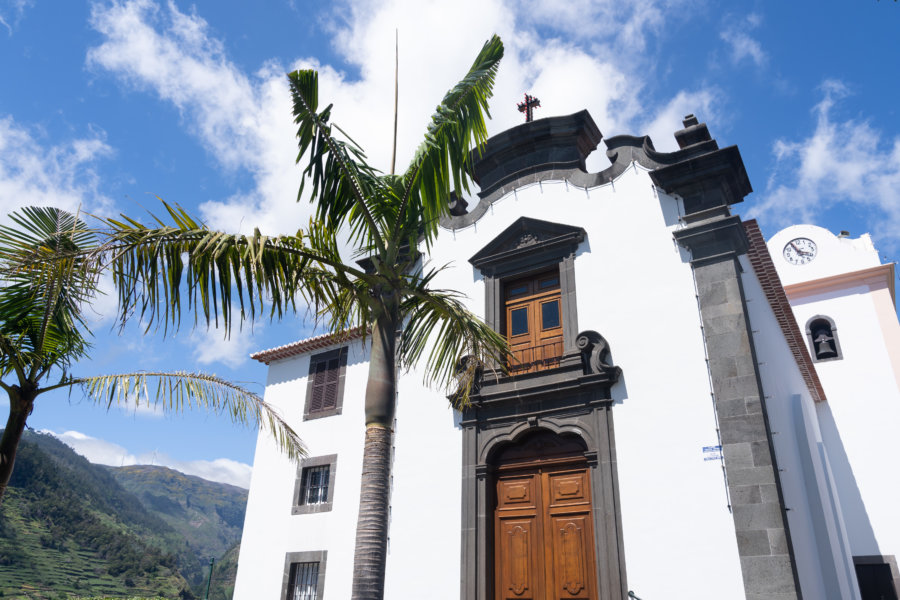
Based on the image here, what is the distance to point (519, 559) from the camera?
9828 mm

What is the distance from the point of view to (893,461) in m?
16.6

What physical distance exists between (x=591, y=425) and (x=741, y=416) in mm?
2039

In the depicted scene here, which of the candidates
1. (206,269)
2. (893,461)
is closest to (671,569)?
(206,269)

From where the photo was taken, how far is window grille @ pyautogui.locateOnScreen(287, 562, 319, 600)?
12109mm

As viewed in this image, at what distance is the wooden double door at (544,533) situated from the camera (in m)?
9.34

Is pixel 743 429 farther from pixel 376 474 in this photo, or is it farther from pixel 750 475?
pixel 376 474

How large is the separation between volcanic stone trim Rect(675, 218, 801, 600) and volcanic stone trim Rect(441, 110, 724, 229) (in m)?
1.73

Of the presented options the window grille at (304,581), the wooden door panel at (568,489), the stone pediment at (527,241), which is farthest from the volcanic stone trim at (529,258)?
the window grille at (304,581)

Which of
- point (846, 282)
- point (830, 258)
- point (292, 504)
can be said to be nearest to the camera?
point (292, 504)

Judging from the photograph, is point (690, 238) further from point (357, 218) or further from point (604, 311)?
point (357, 218)

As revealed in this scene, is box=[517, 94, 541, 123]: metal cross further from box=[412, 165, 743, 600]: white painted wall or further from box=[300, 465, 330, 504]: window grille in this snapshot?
box=[300, 465, 330, 504]: window grille

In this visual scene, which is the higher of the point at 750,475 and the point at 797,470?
the point at 797,470

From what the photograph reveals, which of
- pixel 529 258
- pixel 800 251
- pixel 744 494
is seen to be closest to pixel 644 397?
pixel 744 494

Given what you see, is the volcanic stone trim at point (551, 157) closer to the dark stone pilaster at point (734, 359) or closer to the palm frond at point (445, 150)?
the dark stone pilaster at point (734, 359)
